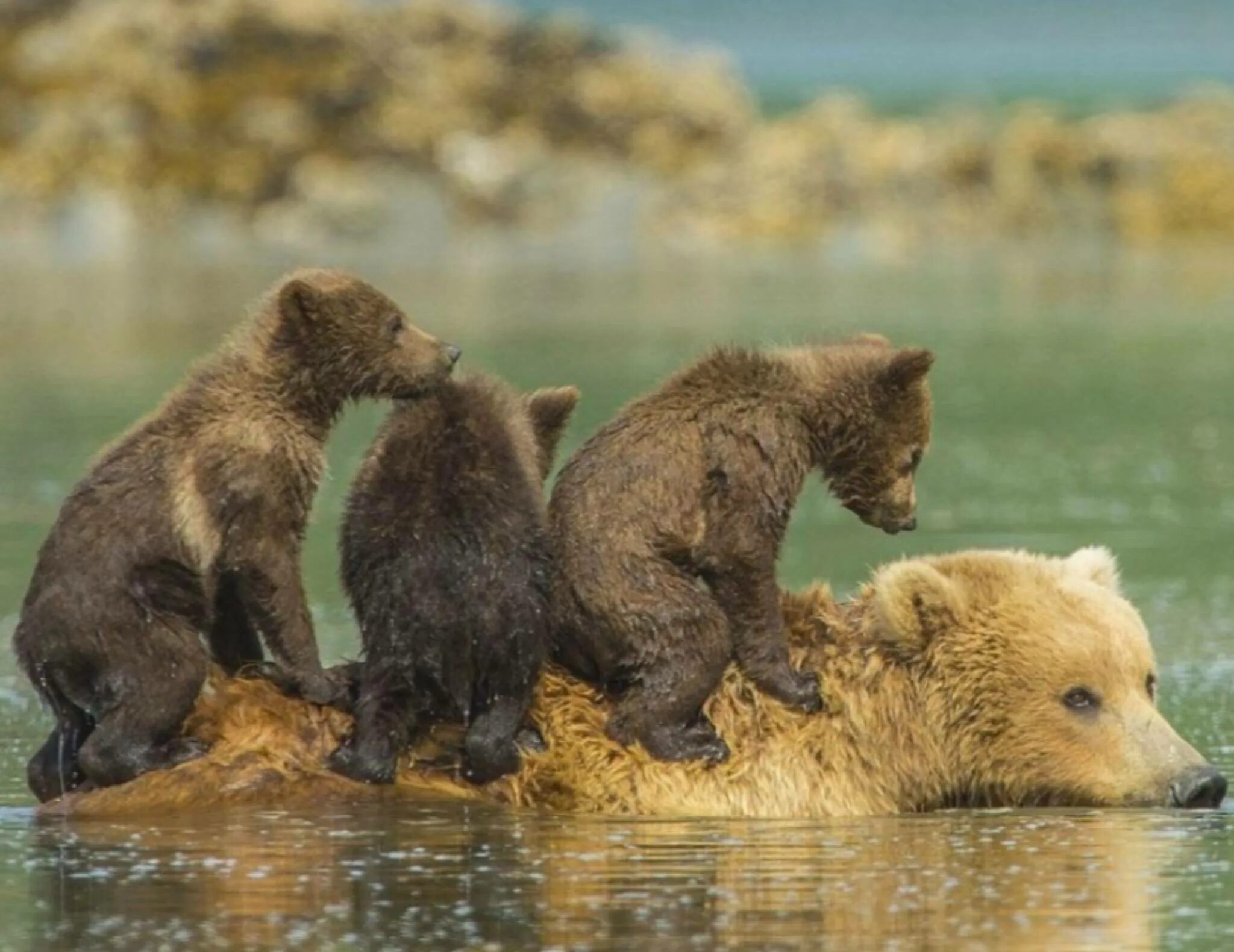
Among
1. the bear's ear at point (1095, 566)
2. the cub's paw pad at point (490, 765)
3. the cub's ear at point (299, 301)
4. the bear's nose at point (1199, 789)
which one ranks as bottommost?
the bear's nose at point (1199, 789)

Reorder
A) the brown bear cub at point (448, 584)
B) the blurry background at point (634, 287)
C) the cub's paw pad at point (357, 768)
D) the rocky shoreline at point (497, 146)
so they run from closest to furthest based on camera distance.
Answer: the blurry background at point (634, 287)
the brown bear cub at point (448, 584)
the cub's paw pad at point (357, 768)
the rocky shoreline at point (497, 146)

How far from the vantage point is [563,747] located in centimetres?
987

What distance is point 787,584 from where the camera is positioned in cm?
1562

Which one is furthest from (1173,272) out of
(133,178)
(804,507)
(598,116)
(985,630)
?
(985,630)

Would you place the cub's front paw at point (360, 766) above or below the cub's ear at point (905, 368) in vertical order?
below

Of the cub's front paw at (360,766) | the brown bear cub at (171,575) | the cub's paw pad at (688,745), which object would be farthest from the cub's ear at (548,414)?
the cub's front paw at (360,766)

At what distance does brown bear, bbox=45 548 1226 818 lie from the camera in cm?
983

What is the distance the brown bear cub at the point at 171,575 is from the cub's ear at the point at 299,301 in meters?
0.19

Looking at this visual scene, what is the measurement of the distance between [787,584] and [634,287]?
2728 cm

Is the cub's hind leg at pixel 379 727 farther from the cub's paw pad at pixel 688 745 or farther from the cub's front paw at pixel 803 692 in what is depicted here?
the cub's front paw at pixel 803 692

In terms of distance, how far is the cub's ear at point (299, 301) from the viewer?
10117 mm

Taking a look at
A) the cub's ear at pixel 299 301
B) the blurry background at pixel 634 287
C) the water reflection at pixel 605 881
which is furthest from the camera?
the cub's ear at pixel 299 301

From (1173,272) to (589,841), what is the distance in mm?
35446

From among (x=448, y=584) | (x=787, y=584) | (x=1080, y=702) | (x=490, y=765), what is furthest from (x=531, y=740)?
(x=787, y=584)
